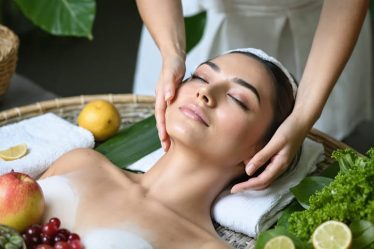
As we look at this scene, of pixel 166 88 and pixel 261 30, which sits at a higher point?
pixel 166 88

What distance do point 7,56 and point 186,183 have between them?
0.91 meters

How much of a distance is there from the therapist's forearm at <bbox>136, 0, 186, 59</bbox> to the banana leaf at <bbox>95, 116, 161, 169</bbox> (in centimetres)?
29

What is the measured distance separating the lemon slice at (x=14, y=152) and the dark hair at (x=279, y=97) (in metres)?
0.62

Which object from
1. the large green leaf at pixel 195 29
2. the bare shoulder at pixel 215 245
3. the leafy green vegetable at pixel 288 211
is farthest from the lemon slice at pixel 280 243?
the large green leaf at pixel 195 29

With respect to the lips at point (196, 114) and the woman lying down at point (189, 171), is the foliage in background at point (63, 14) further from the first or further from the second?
the lips at point (196, 114)

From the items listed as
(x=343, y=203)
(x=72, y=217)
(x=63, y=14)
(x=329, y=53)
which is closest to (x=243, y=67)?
(x=329, y=53)

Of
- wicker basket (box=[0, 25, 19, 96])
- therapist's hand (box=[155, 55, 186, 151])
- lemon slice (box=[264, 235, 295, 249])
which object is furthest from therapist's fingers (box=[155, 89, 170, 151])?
wicker basket (box=[0, 25, 19, 96])

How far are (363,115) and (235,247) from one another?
1313 millimetres

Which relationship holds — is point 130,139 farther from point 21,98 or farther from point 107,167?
point 21,98

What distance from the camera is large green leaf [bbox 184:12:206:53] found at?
2.17 m

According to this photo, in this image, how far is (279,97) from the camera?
151 centimetres

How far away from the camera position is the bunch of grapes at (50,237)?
4.25ft

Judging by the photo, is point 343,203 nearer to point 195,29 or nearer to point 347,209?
point 347,209

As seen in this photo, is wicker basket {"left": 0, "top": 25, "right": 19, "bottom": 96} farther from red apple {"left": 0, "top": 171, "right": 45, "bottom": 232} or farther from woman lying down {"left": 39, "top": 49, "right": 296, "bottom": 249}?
red apple {"left": 0, "top": 171, "right": 45, "bottom": 232}
